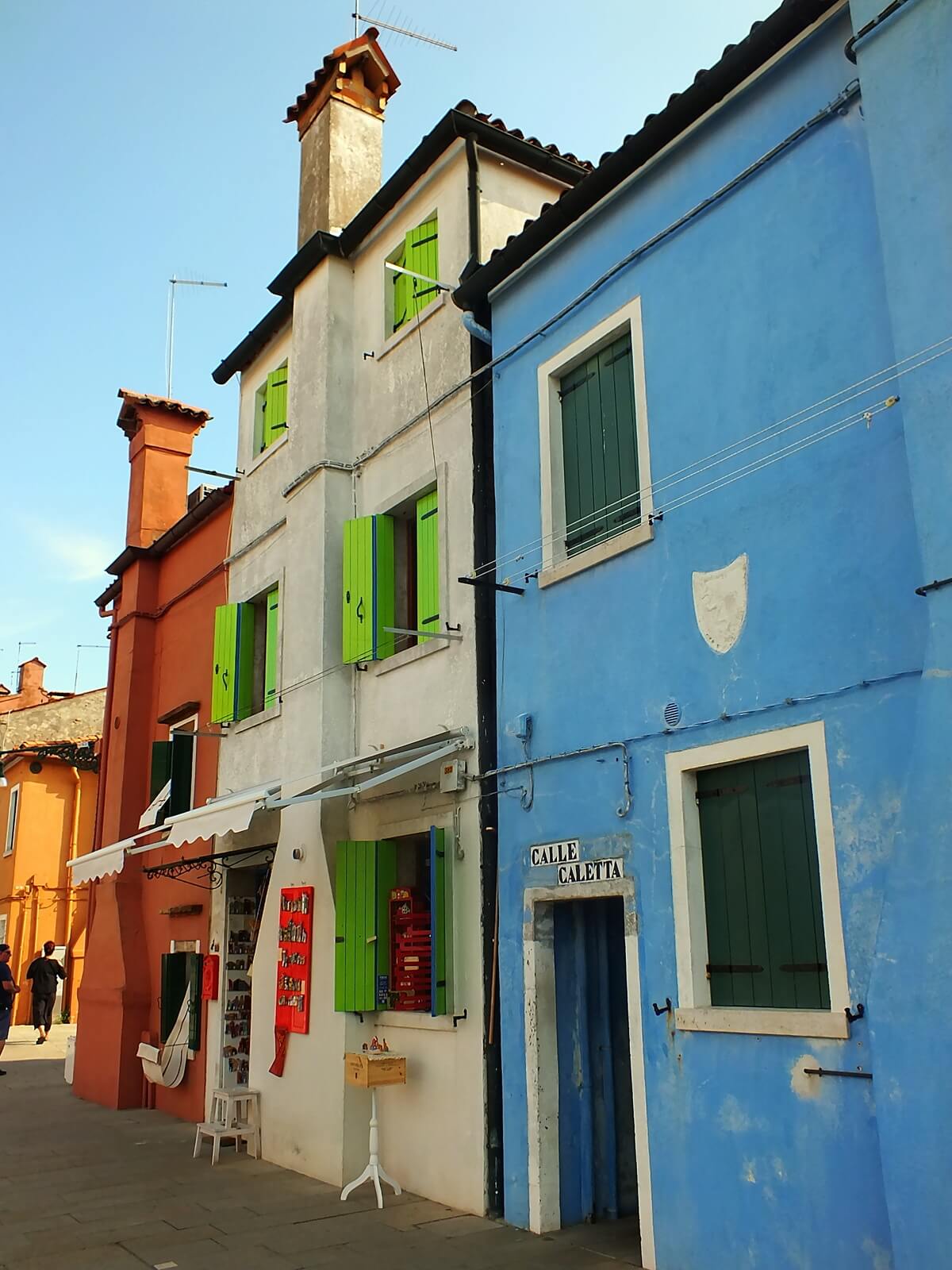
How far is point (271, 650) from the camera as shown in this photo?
12.6 meters

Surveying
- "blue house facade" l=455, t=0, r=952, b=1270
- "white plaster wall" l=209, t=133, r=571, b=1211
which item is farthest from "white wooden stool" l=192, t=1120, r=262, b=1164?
"blue house facade" l=455, t=0, r=952, b=1270

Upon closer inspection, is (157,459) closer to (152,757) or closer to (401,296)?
(152,757)

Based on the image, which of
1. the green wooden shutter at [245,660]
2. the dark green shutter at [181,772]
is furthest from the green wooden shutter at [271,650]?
the dark green shutter at [181,772]

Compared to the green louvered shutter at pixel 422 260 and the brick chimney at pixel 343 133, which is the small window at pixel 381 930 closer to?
the green louvered shutter at pixel 422 260

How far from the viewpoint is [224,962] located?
12859 mm

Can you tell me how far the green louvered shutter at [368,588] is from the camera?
10.1m

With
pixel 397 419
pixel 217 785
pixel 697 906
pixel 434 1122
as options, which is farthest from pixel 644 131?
pixel 217 785

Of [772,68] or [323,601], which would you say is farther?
[323,601]

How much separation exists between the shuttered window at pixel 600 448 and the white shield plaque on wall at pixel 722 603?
901 millimetres

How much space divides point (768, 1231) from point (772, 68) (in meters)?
6.52

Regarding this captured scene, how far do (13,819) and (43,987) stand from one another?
26.8ft

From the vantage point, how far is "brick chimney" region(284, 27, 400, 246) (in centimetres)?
1255

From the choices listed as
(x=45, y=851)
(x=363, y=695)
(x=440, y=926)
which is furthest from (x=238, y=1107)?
(x=45, y=851)

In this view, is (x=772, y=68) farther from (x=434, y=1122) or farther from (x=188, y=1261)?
(x=188, y=1261)
